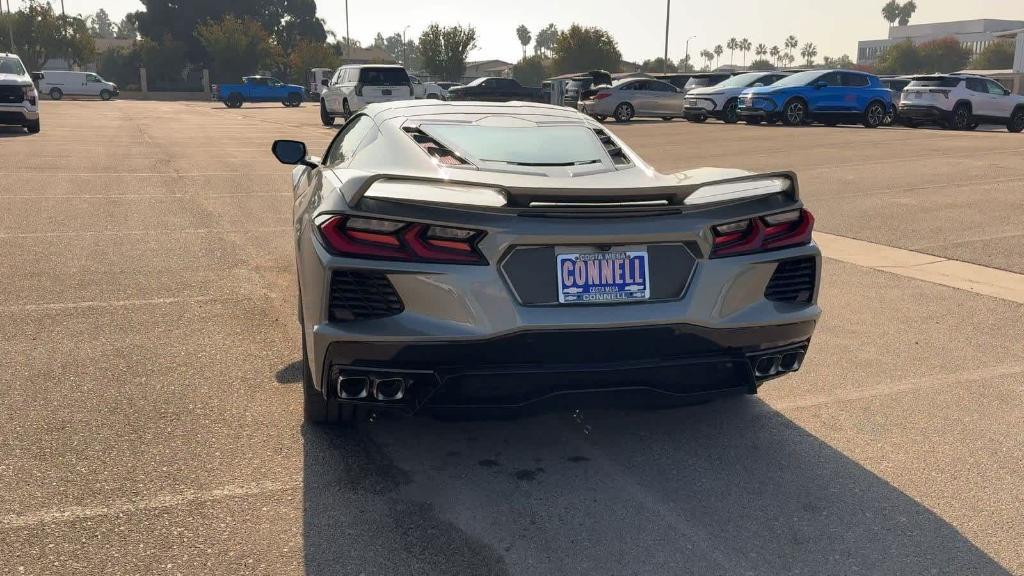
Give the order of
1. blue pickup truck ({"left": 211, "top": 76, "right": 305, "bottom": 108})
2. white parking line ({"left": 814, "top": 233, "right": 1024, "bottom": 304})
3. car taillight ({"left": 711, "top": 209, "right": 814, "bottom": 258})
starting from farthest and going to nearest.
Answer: blue pickup truck ({"left": 211, "top": 76, "right": 305, "bottom": 108}) → white parking line ({"left": 814, "top": 233, "right": 1024, "bottom": 304}) → car taillight ({"left": 711, "top": 209, "right": 814, "bottom": 258})

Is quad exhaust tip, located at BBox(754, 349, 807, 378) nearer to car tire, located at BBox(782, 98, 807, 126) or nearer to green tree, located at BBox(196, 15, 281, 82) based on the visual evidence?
car tire, located at BBox(782, 98, 807, 126)

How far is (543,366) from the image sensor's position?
3.21m

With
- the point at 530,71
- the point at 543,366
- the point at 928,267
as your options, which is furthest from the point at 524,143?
the point at 530,71

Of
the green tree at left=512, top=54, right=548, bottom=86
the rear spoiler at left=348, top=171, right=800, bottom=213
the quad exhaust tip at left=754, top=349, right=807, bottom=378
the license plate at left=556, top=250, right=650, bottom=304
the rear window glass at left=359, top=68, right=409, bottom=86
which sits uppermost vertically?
the green tree at left=512, top=54, right=548, bottom=86

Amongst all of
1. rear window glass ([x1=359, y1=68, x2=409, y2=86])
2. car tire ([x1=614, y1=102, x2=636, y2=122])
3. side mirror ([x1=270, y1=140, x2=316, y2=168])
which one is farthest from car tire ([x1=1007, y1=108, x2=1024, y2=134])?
side mirror ([x1=270, y1=140, x2=316, y2=168])

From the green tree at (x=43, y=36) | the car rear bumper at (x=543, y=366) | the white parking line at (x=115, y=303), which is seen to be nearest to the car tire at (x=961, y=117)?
the white parking line at (x=115, y=303)

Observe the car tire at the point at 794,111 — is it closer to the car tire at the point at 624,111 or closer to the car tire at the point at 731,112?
the car tire at the point at 731,112

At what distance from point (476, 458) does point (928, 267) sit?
5474 millimetres

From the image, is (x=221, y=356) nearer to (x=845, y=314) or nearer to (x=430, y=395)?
(x=430, y=395)

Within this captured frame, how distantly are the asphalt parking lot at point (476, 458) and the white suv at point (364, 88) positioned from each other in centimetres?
1943

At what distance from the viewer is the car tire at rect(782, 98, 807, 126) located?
24.5m

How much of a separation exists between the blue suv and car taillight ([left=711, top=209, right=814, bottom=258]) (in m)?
22.1

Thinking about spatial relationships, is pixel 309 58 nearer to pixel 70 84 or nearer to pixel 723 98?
pixel 70 84

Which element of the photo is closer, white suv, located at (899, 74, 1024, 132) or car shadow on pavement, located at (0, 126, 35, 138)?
car shadow on pavement, located at (0, 126, 35, 138)
